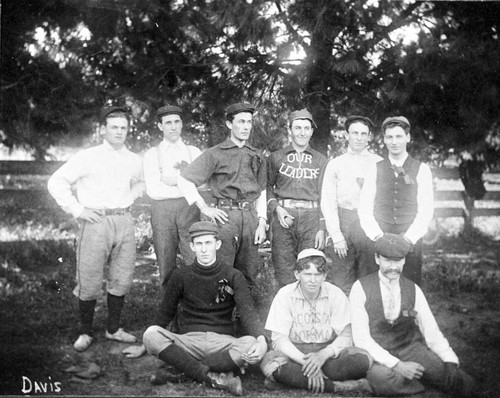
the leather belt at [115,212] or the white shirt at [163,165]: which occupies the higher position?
the white shirt at [163,165]

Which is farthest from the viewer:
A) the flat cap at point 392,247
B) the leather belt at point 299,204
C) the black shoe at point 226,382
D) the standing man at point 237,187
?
the leather belt at point 299,204

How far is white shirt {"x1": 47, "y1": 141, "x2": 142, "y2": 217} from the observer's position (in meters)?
3.79

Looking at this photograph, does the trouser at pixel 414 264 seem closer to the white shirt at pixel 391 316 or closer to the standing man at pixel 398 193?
the standing man at pixel 398 193

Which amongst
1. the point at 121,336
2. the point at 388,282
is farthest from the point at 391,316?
the point at 121,336

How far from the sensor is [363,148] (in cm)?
405

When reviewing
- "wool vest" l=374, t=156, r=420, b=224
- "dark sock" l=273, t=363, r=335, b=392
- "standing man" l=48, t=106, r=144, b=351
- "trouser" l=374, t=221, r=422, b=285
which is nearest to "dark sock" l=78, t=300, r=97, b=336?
"standing man" l=48, t=106, r=144, b=351

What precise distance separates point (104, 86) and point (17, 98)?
699 mm

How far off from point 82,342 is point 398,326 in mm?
2344

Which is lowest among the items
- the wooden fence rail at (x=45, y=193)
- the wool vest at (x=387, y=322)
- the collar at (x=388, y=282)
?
the wool vest at (x=387, y=322)

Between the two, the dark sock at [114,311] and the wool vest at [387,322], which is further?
the dark sock at [114,311]

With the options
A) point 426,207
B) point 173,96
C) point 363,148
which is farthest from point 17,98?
point 426,207

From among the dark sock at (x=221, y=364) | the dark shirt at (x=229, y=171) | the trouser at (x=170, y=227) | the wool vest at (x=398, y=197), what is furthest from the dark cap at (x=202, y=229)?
the wool vest at (x=398, y=197)

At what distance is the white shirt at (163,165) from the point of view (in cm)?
410

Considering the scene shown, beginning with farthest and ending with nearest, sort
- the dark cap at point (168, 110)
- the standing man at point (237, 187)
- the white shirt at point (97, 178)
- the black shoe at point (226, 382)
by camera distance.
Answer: the dark cap at point (168, 110), the standing man at point (237, 187), the white shirt at point (97, 178), the black shoe at point (226, 382)
